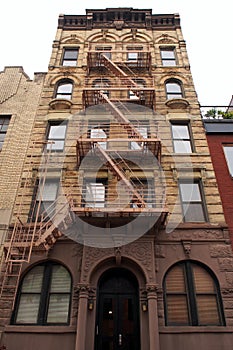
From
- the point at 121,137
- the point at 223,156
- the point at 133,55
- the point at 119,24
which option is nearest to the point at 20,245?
the point at 121,137

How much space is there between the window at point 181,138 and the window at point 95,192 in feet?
13.1

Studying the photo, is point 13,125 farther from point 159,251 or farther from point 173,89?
point 159,251

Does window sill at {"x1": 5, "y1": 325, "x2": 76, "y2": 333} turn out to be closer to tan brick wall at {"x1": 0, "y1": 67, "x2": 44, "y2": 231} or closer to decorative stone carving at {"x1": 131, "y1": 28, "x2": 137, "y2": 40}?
tan brick wall at {"x1": 0, "y1": 67, "x2": 44, "y2": 231}

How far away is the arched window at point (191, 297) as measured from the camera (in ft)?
33.6

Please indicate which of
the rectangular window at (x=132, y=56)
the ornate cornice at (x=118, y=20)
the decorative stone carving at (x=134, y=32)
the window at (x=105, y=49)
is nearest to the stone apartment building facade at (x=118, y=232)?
the rectangular window at (x=132, y=56)

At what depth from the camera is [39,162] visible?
14055mm

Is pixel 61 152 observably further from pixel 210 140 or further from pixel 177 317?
pixel 177 317

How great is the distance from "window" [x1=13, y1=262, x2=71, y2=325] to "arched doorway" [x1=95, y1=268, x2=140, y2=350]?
46.5 inches

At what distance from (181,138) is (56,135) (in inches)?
242

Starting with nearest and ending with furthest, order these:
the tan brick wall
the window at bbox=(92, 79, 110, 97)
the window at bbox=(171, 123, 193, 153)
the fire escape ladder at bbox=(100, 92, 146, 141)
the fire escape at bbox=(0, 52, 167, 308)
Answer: the fire escape at bbox=(0, 52, 167, 308)
the tan brick wall
the fire escape ladder at bbox=(100, 92, 146, 141)
the window at bbox=(171, 123, 193, 153)
the window at bbox=(92, 79, 110, 97)

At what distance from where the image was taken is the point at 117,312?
10523mm

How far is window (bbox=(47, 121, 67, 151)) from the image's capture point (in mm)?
14930

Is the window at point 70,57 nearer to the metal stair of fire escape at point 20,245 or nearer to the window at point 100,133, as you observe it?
the window at point 100,133

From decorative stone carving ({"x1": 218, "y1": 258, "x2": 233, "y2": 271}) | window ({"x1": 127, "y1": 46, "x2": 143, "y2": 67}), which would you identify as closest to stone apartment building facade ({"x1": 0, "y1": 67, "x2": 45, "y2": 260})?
window ({"x1": 127, "y1": 46, "x2": 143, "y2": 67})
